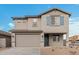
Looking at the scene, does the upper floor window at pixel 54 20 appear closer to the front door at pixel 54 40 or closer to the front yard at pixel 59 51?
the front door at pixel 54 40

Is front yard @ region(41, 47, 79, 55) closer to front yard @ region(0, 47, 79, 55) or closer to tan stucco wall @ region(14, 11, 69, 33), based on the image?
front yard @ region(0, 47, 79, 55)

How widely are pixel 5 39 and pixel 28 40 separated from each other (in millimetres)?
526

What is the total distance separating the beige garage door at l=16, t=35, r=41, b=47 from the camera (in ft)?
12.2

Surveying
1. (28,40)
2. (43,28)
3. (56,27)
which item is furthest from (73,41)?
(28,40)

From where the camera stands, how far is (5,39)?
3.61 metres

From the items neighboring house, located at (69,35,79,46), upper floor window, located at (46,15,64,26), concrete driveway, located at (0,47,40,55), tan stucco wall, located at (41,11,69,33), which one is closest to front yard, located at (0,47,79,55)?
concrete driveway, located at (0,47,40,55)

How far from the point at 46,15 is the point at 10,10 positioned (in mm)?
844

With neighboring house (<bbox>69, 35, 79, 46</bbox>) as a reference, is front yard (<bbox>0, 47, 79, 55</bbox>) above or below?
below

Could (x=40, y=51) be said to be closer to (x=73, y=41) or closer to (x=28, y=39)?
(x=28, y=39)

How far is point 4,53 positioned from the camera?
3.72m
